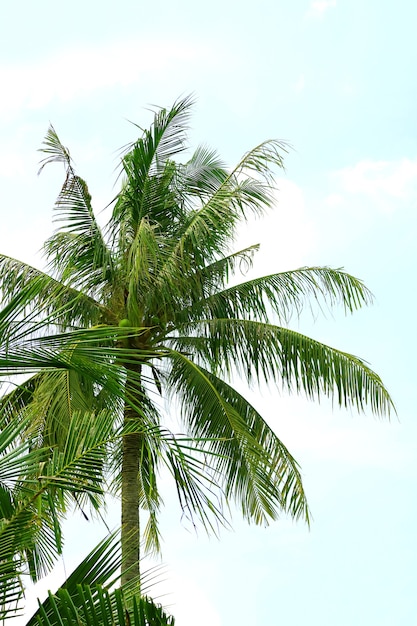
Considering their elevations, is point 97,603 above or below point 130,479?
below

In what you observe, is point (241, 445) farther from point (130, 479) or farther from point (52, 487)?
point (52, 487)

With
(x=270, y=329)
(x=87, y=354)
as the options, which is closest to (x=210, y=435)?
(x=270, y=329)

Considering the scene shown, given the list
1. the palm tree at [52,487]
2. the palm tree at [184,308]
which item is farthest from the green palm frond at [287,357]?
the palm tree at [52,487]

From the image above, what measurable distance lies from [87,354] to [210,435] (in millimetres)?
7636

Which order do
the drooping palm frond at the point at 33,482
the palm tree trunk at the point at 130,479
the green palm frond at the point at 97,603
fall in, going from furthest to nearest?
the palm tree trunk at the point at 130,479 < the drooping palm frond at the point at 33,482 < the green palm frond at the point at 97,603

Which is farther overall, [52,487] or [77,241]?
[77,241]

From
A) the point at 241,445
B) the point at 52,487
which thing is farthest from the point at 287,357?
the point at 52,487

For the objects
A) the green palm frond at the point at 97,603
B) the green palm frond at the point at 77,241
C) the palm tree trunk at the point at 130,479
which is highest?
the green palm frond at the point at 77,241

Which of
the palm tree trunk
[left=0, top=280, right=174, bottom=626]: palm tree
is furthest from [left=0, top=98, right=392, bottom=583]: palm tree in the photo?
[left=0, top=280, right=174, bottom=626]: palm tree

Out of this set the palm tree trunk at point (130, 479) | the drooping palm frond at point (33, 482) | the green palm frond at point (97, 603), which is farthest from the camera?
the palm tree trunk at point (130, 479)

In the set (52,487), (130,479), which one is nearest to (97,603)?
(52,487)

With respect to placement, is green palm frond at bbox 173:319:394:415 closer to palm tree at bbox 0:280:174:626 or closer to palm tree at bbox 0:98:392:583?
palm tree at bbox 0:98:392:583

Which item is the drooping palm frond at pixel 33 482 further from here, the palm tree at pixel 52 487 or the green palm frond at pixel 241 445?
the green palm frond at pixel 241 445

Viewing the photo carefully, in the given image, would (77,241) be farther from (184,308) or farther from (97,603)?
(97,603)
